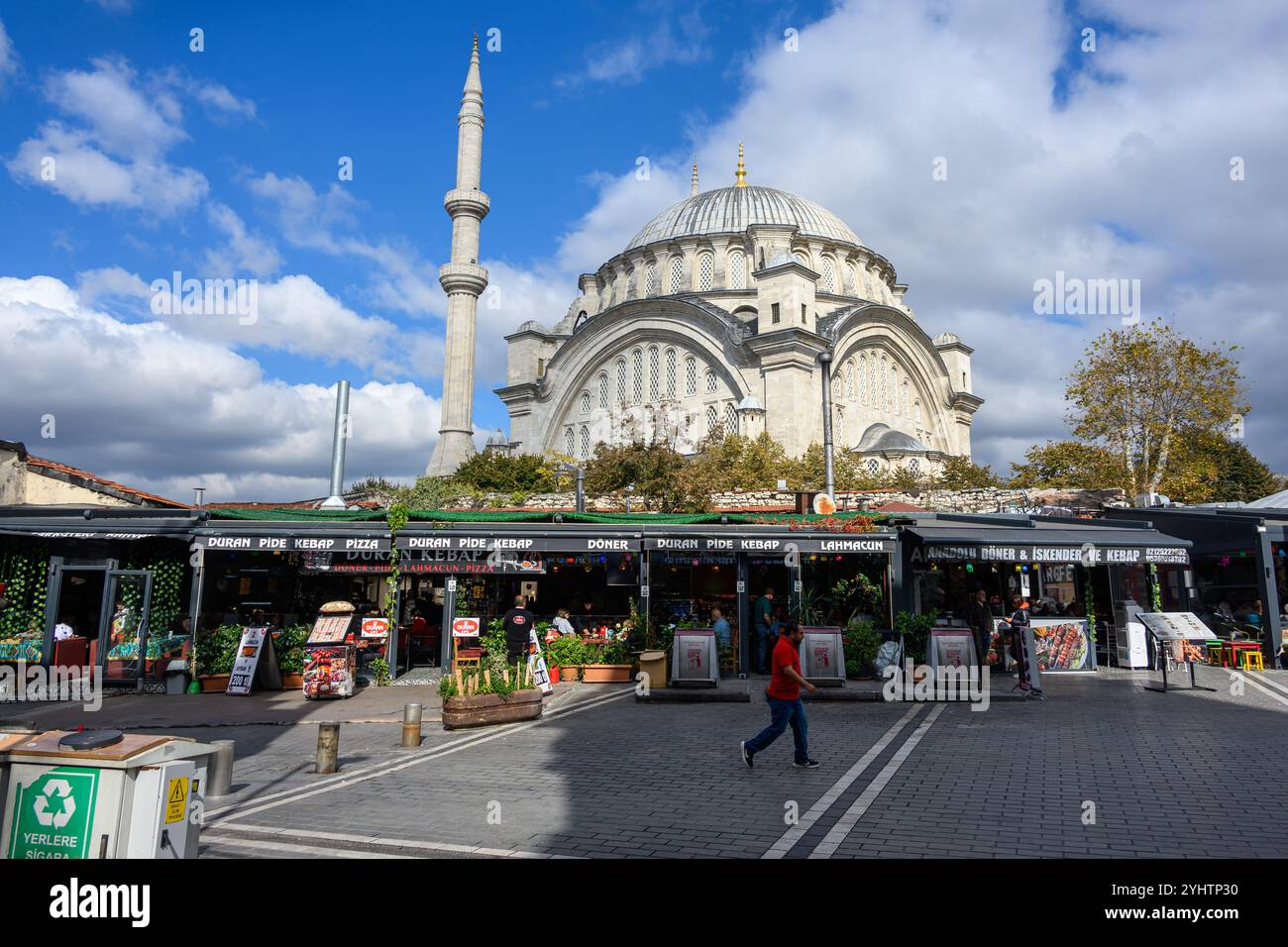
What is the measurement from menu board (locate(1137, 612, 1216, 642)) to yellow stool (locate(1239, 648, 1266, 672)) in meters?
3.78

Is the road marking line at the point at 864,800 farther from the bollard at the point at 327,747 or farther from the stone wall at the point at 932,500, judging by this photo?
the stone wall at the point at 932,500

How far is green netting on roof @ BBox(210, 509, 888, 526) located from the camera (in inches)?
620

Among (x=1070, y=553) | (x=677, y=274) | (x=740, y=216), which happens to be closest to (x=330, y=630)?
(x=1070, y=553)

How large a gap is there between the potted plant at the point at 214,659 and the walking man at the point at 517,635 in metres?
4.86

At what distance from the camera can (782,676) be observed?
8344 mm

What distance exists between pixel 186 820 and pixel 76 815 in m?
0.58

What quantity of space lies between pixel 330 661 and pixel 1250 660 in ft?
53.7

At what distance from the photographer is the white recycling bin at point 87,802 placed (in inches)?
171

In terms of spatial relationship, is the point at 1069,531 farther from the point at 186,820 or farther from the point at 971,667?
the point at 186,820

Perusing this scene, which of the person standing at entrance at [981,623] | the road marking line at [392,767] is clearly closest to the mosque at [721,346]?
the person standing at entrance at [981,623]

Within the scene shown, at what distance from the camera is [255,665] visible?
13852mm

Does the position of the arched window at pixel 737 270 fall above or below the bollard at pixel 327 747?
above

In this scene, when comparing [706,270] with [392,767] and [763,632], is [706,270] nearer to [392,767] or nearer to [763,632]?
[763,632]
